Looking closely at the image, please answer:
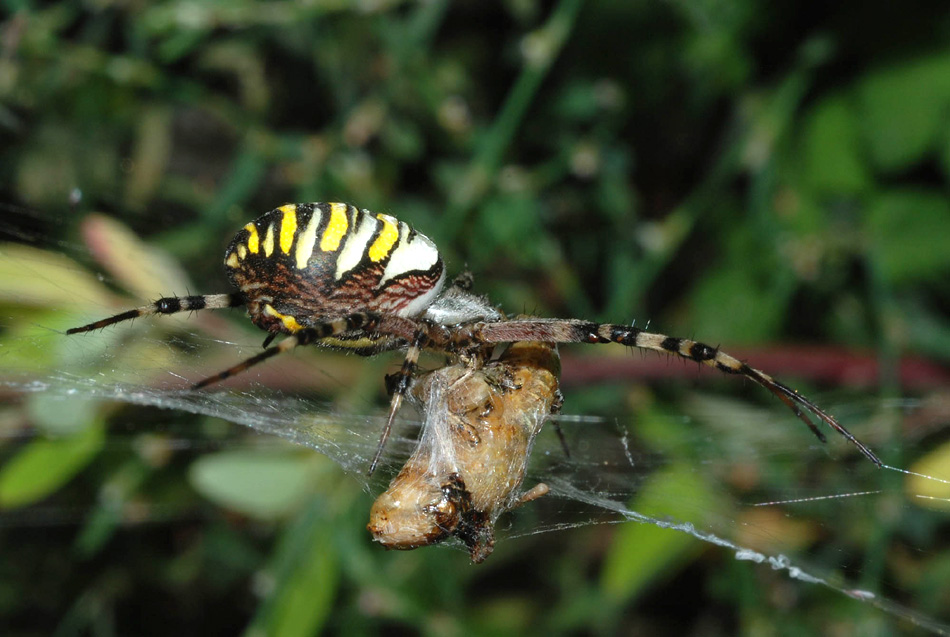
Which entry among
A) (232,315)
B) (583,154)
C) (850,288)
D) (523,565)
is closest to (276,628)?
(232,315)

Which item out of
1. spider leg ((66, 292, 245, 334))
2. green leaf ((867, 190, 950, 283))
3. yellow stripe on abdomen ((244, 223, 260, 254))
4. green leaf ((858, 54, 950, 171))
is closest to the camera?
yellow stripe on abdomen ((244, 223, 260, 254))

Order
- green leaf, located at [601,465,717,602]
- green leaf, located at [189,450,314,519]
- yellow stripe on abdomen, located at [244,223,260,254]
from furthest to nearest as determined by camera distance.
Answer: green leaf, located at [189,450,314,519], green leaf, located at [601,465,717,602], yellow stripe on abdomen, located at [244,223,260,254]

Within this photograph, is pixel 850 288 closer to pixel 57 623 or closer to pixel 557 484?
pixel 557 484

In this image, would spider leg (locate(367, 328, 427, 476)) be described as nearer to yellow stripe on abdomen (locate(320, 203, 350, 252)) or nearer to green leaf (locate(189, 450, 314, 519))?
yellow stripe on abdomen (locate(320, 203, 350, 252))

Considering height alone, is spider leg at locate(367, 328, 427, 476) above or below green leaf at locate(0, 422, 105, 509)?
above

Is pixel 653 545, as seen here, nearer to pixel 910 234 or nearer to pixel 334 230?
pixel 334 230

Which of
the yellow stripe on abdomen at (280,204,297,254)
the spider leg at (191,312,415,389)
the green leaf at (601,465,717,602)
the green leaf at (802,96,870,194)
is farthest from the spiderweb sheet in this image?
the green leaf at (802,96,870,194)
